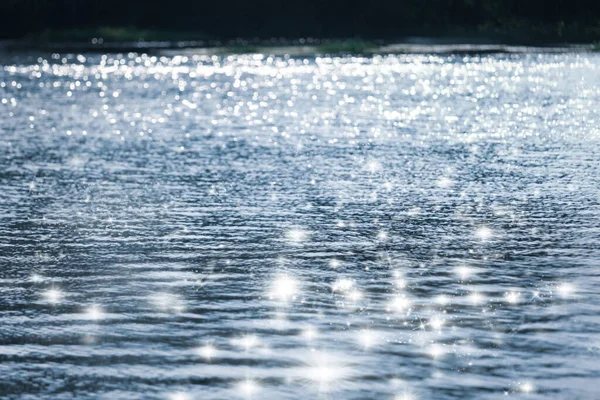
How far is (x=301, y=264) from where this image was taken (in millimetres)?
19625

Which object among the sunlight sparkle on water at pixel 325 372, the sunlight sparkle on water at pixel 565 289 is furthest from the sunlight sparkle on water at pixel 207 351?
the sunlight sparkle on water at pixel 565 289

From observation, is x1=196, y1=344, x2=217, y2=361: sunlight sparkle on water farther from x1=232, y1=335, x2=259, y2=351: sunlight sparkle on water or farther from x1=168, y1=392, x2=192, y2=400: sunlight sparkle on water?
x1=168, y1=392, x2=192, y2=400: sunlight sparkle on water

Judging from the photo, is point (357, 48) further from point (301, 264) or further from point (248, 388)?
point (248, 388)

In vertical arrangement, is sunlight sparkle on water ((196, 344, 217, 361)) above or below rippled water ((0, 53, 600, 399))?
below

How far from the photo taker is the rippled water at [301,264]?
13.5 metres

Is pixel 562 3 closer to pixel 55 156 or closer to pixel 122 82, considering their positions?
pixel 122 82

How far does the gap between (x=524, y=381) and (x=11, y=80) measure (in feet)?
328

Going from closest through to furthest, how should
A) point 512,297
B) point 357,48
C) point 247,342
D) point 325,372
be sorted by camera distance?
1. point 325,372
2. point 247,342
3. point 512,297
4. point 357,48

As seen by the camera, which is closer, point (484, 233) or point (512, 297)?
point (512, 297)

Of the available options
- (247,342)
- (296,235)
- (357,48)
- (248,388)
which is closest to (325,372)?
(248,388)

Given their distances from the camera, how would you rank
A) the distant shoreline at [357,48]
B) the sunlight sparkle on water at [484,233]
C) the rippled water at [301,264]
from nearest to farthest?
the rippled water at [301,264] → the sunlight sparkle on water at [484,233] → the distant shoreline at [357,48]

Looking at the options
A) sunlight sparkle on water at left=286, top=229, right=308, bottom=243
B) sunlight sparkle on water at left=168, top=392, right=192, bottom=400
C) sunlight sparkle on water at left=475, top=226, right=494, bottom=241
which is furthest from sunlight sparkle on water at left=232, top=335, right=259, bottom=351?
sunlight sparkle on water at left=475, top=226, right=494, bottom=241

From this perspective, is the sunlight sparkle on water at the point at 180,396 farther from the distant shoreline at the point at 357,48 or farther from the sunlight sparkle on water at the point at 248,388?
the distant shoreline at the point at 357,48

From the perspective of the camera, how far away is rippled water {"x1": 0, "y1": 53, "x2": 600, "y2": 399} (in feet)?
44.2
